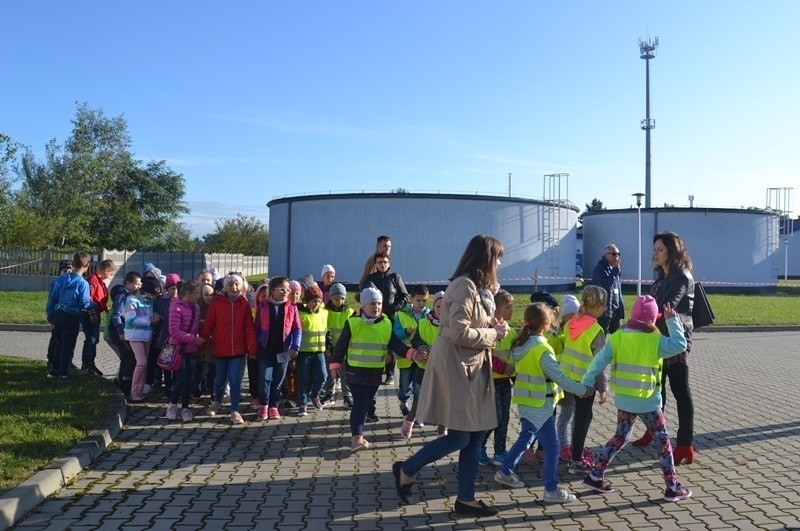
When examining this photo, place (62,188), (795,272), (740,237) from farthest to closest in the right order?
1. (795,272)
2. (62,188)
3. (740,237)

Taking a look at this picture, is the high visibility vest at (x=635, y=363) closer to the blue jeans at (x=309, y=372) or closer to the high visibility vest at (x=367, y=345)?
the high visibility vest at (x=367, y=345)

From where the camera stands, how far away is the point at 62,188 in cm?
4731

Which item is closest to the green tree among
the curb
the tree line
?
the tree line

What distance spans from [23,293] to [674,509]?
26803 mm

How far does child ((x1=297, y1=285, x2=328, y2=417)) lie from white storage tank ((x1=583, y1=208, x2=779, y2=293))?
29214 millimetres

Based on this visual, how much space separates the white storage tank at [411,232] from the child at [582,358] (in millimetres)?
23766

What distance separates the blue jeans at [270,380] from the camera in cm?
852

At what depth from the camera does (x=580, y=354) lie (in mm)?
6527

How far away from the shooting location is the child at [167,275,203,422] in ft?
27.5

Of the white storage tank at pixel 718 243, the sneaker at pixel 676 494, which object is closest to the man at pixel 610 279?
the sneaker at pixel 676 494

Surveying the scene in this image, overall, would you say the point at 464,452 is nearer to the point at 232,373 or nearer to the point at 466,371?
the point at 466,371

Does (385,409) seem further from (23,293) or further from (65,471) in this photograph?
(23,293)

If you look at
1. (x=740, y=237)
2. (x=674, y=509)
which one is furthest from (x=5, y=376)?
(x=740, y=237)

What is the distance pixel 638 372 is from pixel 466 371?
4.74 ft
